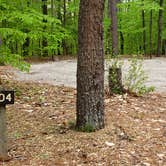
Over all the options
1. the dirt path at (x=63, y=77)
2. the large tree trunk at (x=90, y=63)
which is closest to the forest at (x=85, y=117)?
the large tree trunk at (x=90, y=63)

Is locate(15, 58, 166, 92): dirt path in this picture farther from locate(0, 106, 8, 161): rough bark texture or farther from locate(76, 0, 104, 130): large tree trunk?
locate(0, 106, 8, 161): rough bark texture

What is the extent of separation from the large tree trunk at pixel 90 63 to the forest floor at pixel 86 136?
34cm

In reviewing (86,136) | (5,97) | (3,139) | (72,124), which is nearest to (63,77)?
(72,124)

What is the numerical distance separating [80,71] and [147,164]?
1649 mm

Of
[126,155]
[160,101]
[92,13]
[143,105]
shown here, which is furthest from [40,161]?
[160,101]

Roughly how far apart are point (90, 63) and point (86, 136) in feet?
3.41

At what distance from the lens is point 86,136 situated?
5645mm

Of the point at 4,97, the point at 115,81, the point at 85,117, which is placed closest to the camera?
the point at 4,97

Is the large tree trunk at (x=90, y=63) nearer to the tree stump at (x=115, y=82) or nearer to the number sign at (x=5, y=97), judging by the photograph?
the number sign at (x=5, y=97)

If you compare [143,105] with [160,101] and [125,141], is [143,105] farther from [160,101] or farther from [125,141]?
[125,141]

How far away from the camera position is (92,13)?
5684 mm

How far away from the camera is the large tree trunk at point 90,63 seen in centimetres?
569

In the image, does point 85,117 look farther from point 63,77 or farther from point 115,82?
point 63,77

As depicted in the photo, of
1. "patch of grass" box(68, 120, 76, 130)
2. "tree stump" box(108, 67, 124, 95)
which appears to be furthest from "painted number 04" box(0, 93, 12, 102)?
"tree stump" box(108, 67, 124, 95)
